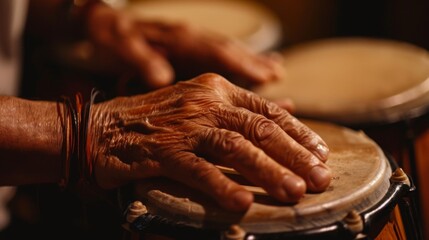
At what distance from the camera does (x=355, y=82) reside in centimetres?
154

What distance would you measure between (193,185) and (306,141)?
0.20m

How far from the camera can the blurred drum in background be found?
1330 mm

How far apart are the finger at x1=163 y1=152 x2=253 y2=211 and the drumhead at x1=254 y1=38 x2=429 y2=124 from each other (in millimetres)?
575

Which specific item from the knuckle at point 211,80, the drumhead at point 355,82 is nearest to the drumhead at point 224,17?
the drumhead at point 355,82

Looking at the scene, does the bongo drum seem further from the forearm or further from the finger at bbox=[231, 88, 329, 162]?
the forearm

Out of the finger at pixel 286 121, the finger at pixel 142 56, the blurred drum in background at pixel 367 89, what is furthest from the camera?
the finger at pixel 142 56

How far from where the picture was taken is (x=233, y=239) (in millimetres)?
798

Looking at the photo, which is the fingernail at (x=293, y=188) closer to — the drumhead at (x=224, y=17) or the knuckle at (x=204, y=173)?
the knuckle at (x=204, y=173)

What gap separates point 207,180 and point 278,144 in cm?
13

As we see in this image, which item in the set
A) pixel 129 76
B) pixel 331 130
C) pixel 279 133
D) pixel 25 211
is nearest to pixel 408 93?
pixel 331 130

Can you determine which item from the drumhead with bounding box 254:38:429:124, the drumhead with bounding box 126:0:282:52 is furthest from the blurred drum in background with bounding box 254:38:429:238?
the drumhead with bounding box 126:0:282:52

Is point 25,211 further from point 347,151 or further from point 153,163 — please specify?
point 347,151

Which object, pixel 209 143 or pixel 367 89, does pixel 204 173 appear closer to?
pixel 209 143

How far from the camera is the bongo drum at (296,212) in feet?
2.70
